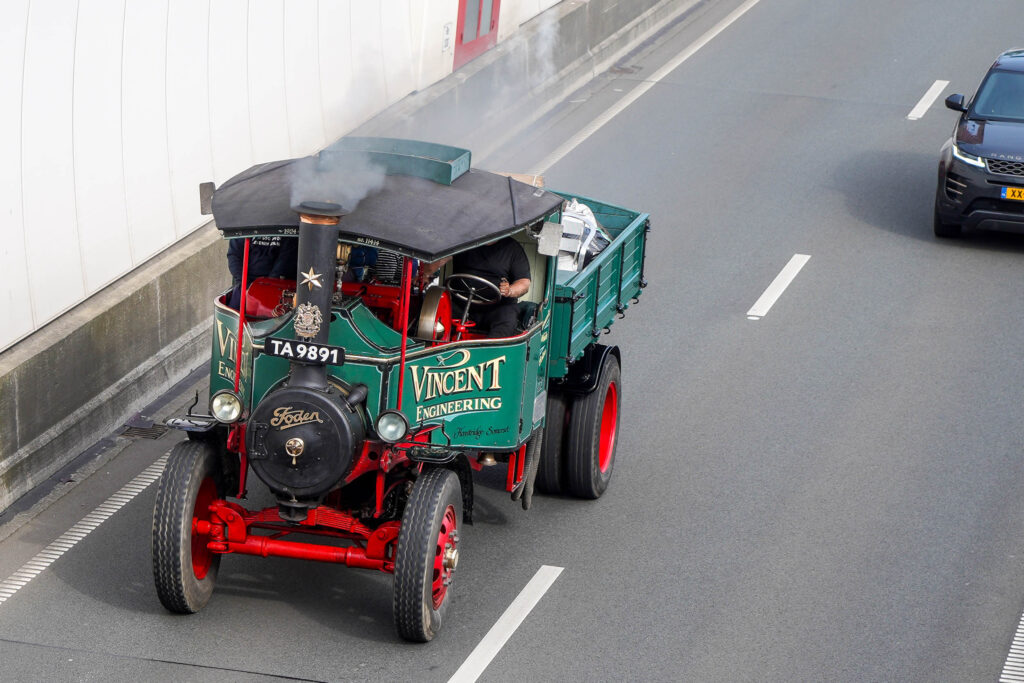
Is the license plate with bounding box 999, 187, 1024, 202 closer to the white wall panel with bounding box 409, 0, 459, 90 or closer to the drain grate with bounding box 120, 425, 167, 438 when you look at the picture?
the white wall panel with bounding box 409, 0, 459, 90

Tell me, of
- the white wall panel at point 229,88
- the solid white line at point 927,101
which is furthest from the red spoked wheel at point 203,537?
the solid white line at point 927,101

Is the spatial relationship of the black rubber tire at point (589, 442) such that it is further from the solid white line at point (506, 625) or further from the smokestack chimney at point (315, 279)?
the smokestack chimney at point (315, 279)

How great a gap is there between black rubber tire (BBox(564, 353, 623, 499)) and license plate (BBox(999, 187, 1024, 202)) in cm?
679

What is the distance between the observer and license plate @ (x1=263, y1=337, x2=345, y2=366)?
7430 mm

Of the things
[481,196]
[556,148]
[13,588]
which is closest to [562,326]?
[481,196]

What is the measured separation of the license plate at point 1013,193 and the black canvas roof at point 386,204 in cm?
804

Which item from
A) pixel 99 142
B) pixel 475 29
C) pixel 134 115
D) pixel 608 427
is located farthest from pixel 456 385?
pixel 475 29

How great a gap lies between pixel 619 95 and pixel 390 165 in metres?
12.3

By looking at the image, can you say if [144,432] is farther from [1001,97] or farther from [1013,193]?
[1001,97]

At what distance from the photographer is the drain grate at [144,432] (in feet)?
35.2

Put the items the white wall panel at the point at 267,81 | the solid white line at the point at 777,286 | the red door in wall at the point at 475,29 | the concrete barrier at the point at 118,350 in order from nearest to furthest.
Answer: the concrete barrier at the point at 118,350
the white wall panel at the point at 267,81
the solid white line at the point at 777,286
the red door in wall at the point at 475,29

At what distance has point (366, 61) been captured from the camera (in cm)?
1555

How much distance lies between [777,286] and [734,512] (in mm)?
4867

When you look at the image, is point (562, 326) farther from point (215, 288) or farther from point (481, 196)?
point (215, 288)
